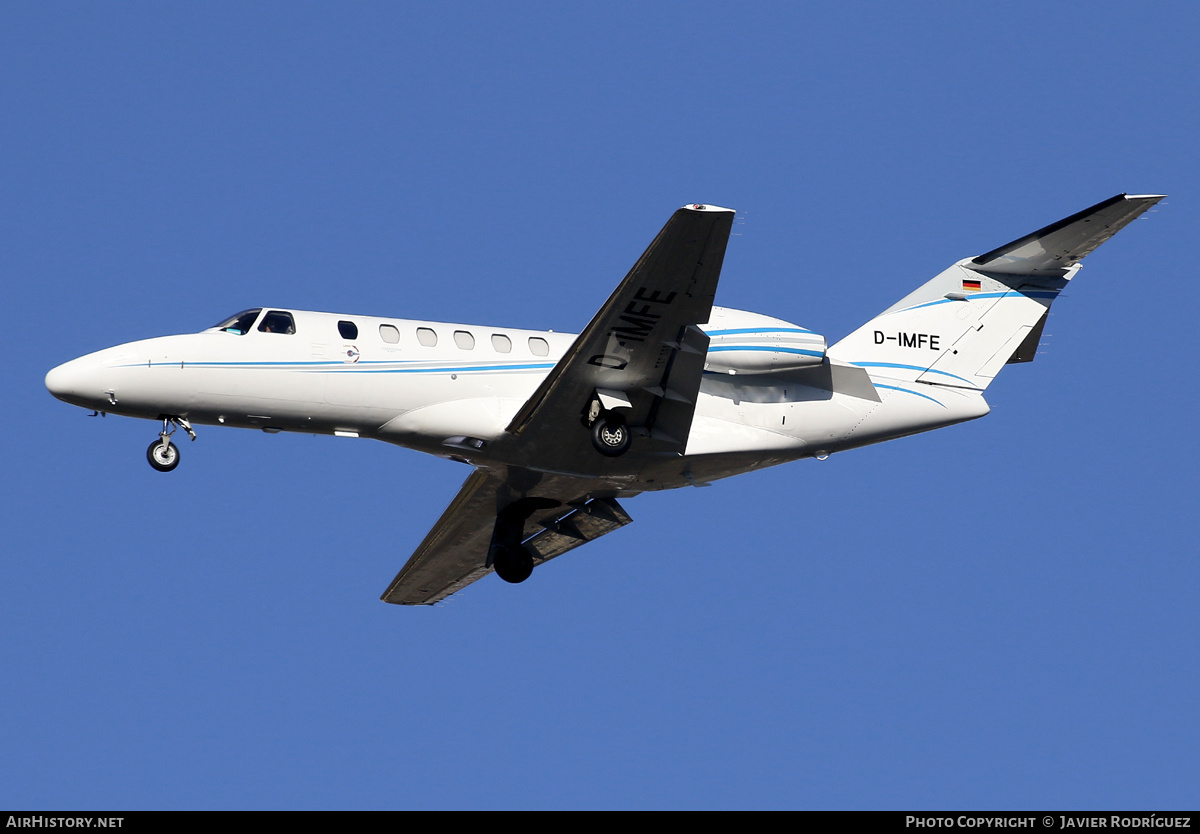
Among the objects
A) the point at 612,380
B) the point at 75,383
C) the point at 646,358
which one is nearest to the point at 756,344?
the point at 646,358

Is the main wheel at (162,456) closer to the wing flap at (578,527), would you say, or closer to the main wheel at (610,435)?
the main wheel at (610,435)

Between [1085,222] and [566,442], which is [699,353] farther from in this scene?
[1085,222]

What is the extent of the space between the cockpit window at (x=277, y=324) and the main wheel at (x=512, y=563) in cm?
538

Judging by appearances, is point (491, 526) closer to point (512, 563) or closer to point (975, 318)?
point (512, 563)

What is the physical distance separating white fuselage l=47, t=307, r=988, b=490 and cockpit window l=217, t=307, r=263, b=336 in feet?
0.34

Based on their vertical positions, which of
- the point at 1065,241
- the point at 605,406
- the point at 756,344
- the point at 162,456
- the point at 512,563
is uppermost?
the point at 1065,241

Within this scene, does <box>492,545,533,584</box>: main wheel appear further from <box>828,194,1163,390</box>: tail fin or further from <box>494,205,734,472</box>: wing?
<box>828,194,1163,390</box>: tail fin

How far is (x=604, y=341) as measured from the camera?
16891 mm

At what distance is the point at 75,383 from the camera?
17.0 meters

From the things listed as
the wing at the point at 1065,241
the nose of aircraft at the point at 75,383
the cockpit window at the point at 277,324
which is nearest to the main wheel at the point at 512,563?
the cockpit window at the point at 277,324

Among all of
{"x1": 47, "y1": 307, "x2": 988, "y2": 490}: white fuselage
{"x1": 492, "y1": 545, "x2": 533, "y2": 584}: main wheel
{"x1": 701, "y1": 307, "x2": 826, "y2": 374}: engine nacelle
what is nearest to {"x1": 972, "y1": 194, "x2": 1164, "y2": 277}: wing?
{"x1": 47, "y1": 307, "x2": 988, "y2": 490}: white fuselage

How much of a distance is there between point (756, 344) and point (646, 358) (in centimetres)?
203
